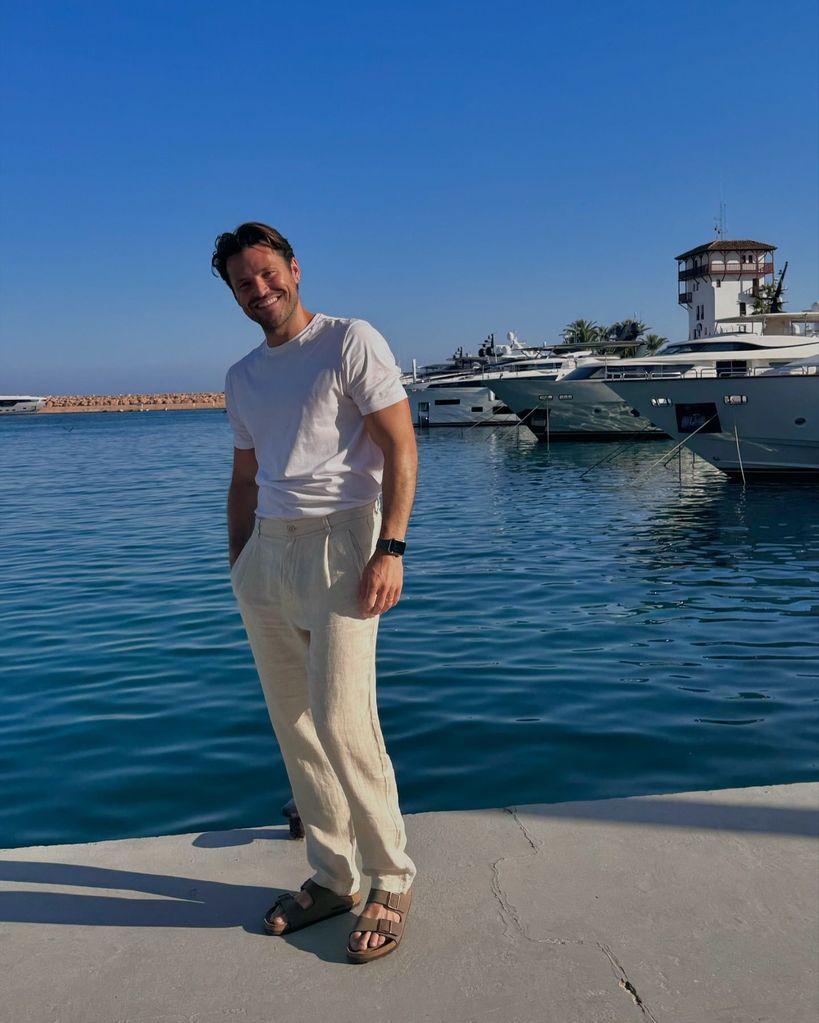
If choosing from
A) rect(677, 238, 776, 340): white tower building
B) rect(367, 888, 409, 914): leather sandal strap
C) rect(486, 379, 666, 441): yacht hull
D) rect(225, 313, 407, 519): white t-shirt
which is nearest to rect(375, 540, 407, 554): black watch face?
rect(225, 313, 407, 519): white t-shirt

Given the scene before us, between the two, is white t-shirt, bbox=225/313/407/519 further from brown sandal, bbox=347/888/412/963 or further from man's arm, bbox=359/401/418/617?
brown sandal, bbox=347/888/412/963

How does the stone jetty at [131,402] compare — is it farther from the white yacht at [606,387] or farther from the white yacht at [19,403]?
the white yacht at [606,387]

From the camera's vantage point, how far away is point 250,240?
2.95 metres

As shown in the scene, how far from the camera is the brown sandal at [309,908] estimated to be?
2.82 m

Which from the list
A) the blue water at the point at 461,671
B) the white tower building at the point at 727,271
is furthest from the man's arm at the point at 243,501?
the white tower building at the point at 727,271

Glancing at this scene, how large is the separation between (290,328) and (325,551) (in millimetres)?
673

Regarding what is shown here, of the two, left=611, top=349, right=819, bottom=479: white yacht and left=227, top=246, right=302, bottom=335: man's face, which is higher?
left=227, top=246, right=302, bottom=335: man's face

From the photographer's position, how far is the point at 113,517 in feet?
60.0

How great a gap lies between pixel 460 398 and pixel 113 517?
32.0 metres

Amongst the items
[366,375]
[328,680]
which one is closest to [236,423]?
[366,375]

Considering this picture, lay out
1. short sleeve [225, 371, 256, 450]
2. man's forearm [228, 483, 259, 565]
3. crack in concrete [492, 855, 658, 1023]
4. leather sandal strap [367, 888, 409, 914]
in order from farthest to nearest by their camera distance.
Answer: man's forearm [228, 483, 259, 565]
short sleeve [225, 371, 256, 450]
leather sandal strap [367, 888, 409, 914]
crack in concrete [492, 855, 658, 1023]

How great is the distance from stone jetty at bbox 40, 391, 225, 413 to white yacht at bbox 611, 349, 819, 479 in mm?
153701

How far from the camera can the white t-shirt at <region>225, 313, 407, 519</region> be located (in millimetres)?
2877

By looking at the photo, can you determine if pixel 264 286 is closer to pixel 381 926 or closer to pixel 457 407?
pixel 381 926
